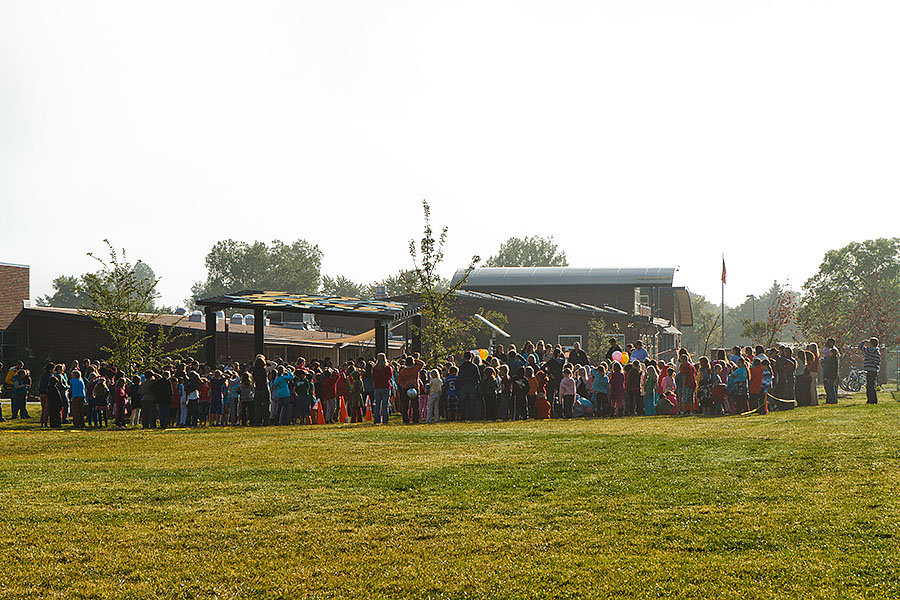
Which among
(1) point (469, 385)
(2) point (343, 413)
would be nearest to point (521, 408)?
(1) point (469, 385)

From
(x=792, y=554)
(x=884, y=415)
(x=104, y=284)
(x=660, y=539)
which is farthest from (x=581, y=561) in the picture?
(x=104, y=284)

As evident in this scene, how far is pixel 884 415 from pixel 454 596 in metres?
14.3

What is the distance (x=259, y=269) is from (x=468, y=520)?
433 feet

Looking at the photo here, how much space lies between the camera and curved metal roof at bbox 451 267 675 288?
56.8m

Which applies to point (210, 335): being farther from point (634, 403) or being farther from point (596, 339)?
point (596, 339)

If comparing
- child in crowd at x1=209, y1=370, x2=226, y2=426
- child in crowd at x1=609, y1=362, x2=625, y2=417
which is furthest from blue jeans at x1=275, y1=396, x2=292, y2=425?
child in crowd at x1=609, y1=362, x2=625, y2=417

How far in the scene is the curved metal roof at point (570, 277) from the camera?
5675cm

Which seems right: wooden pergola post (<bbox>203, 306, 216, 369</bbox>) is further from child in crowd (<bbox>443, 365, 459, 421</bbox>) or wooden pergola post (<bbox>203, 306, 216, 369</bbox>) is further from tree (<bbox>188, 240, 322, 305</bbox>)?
tree (<bbox>188, 240, 322, 305</bbox>)

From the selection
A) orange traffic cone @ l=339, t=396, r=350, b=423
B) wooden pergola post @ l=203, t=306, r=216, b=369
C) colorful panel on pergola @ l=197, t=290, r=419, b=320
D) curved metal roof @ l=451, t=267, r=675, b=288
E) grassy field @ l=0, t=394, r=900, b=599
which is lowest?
grassy field @ l=0, t=394, r=900, b=599

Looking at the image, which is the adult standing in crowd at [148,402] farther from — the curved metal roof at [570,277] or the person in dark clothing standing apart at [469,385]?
the curved metal roof at [570,277]

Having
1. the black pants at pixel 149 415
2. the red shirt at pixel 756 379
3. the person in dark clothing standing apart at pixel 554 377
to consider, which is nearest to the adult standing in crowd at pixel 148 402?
→ the black pants at pixel 149 415

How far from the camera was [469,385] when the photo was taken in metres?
22.3

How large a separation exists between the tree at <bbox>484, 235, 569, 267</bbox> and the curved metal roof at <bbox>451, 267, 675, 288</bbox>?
3447 inches

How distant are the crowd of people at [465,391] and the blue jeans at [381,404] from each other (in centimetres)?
2
